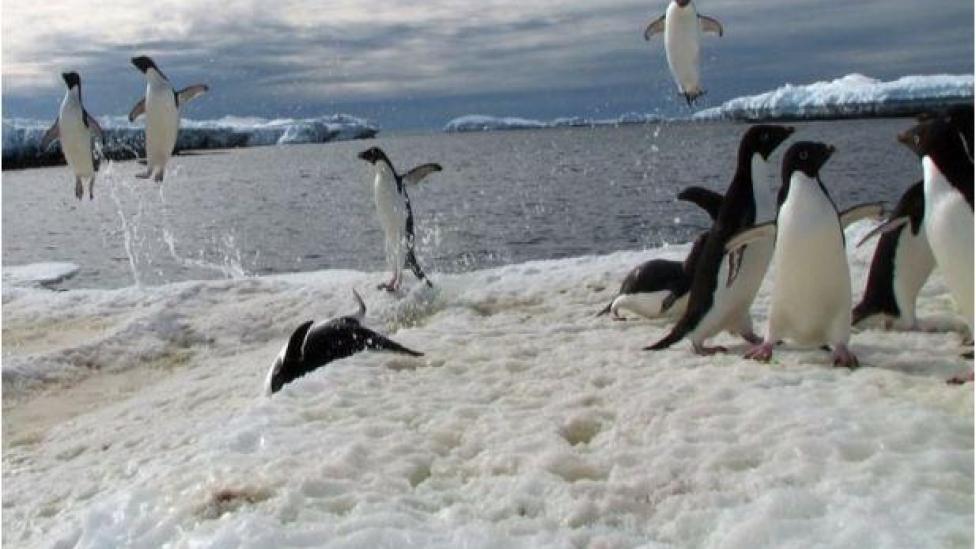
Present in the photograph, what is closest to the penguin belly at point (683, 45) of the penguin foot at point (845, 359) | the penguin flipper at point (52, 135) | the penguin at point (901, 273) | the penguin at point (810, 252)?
the penguin at point (901, 273)

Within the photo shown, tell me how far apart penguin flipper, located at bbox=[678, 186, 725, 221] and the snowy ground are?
87 centimetres

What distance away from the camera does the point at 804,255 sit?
18.7 ft

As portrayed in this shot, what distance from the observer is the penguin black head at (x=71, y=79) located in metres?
12.2

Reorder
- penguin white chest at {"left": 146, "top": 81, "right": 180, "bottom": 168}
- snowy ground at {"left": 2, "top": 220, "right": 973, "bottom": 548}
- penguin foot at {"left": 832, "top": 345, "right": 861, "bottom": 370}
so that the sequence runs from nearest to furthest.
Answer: snowy ground at {"left": 2, "top": 220, "right": 973, "bottom": 548} < penguin foot at {"left": 832, "top": 345, "right": 861, "bottom": 370} < penguin white chest at {"left": 146, "top": 81, "right": 180, "bottom": 168}

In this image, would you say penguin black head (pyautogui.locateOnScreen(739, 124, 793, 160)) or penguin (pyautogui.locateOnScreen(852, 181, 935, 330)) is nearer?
penguin black head (pyautogui.locateOnScreen(739, 124, 793, 160))

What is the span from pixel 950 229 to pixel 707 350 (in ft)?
Answer: 4.93

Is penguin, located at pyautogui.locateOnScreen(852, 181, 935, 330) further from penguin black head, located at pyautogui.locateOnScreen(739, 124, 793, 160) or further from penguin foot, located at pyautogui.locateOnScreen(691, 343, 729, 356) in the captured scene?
penguin foot, located at pyautogui.locateOnScreen(691, 343, 729, 356)

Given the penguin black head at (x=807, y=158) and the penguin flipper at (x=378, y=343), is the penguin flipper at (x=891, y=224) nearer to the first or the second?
the penguin black head at (x=807, y=158)

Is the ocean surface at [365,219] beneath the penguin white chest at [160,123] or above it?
beneath

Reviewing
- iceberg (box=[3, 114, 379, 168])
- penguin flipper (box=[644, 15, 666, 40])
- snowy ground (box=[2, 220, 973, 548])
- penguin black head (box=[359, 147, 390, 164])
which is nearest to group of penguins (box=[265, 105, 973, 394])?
snowy ground (box=[2, 220, 973, 548])

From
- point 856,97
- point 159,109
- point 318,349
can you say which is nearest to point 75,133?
point 159,109

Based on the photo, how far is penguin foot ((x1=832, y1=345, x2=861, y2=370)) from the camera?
216 inches

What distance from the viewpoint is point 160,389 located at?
787cm

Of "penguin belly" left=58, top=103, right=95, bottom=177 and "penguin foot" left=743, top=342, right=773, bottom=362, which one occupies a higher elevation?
"penguin belly" left=58, top=103, right=95, bottom=177
